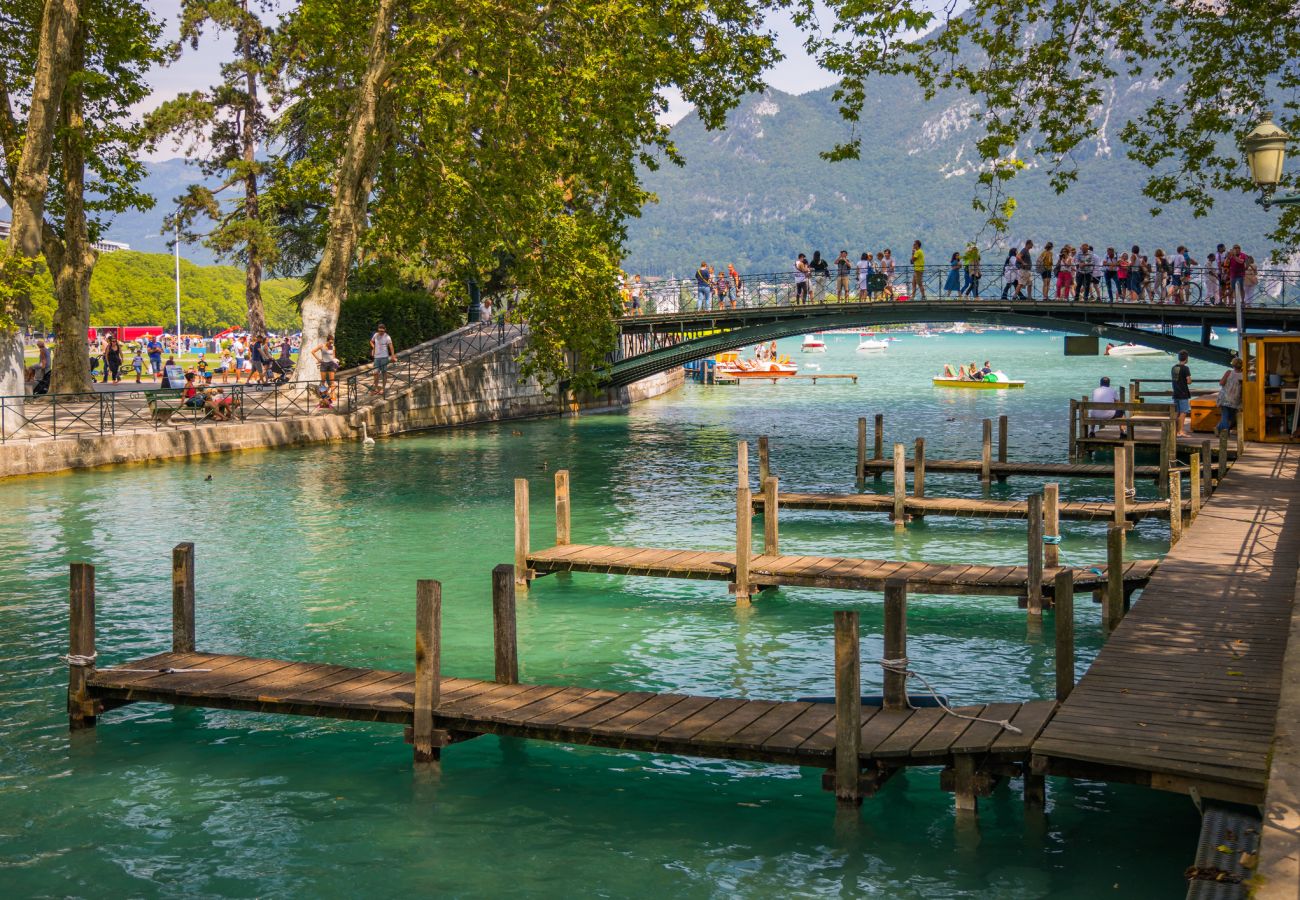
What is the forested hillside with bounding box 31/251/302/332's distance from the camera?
121m

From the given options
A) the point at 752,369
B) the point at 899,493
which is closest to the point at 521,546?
the point at 899,493

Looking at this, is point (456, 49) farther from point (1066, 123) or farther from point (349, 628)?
point (349, 628)

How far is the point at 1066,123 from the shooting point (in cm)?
2231

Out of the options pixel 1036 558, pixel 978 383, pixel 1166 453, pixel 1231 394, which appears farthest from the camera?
pixel 978 383

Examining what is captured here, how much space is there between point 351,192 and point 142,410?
8.04 m

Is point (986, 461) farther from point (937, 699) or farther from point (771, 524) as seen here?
point (937, 699)

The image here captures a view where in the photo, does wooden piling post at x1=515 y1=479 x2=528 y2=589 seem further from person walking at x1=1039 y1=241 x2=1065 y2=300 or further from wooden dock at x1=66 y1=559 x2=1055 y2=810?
person walking at x1=1039 y1=241 x2=1065 y2=300

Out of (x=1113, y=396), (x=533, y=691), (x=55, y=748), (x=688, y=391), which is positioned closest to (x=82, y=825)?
(x=55, y=748)

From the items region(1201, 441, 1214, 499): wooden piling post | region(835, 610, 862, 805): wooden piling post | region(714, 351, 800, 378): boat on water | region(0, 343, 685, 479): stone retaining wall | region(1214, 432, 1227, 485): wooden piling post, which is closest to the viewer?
region(835, 610, 862, 805): wooden piling post

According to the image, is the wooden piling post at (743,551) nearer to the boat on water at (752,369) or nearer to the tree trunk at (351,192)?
the tree trunk at (351,192)

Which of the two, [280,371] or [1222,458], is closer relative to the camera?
[1222,458]

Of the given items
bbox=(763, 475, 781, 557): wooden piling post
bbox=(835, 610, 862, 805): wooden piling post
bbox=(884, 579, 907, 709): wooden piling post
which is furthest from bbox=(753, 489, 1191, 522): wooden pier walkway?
bbox=(835, 610, 862, 805): wooden piling post

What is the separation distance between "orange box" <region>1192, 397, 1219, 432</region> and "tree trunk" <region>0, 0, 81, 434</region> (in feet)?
89.8

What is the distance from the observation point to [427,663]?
10.9 m
